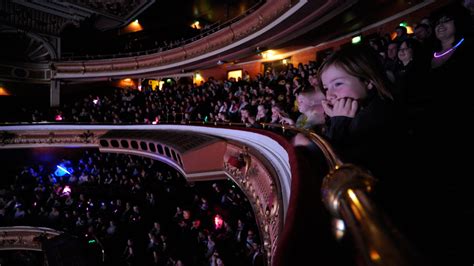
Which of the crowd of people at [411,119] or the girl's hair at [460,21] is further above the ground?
the girl's hair at [460,21]

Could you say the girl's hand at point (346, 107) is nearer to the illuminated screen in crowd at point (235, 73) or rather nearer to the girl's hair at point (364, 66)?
the girl's hair at point (364, 66)

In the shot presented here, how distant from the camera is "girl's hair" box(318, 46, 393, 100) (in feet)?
3.52

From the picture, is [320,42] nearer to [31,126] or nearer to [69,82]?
[31,126]

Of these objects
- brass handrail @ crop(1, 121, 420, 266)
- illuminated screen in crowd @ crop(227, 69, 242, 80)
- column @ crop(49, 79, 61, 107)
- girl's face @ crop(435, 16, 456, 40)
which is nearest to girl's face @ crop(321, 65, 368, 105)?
brass handrail @ crop(1, 121, 420, 266)

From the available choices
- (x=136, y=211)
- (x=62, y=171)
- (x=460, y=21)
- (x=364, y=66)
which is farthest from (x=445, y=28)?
(x=62, y=171)

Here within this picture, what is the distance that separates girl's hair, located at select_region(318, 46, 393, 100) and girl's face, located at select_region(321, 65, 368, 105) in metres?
0.02

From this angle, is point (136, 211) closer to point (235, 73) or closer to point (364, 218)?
point (364, 218)

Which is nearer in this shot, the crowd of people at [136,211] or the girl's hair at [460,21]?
the girl's hair at [460,21]

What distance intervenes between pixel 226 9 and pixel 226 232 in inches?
569

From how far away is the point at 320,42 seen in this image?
1028cm

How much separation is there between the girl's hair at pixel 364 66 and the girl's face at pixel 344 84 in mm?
19

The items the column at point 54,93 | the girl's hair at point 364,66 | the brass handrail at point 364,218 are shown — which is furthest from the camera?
the column at point 54,93

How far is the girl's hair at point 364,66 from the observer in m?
1.07

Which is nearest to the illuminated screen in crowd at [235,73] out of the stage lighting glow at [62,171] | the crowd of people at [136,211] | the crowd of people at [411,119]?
the crowd of people at [136,211]
